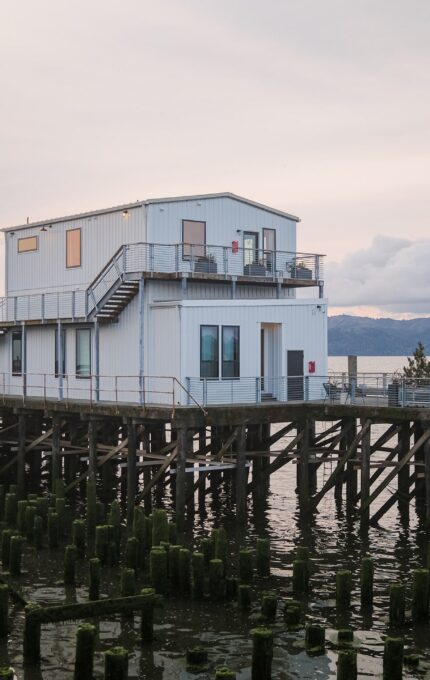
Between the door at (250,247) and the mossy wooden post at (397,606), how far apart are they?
20.6 m

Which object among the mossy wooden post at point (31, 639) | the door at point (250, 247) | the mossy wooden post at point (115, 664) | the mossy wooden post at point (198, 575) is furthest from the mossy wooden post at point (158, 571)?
the door at point (250, 247)

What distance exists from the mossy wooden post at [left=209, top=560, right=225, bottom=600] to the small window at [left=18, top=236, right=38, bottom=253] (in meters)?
24.6

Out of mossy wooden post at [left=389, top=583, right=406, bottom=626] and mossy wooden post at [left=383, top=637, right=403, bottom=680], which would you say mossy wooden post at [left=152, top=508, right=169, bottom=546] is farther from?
mossy wooden post at [left=383, top=637, right=403, bottom=680]

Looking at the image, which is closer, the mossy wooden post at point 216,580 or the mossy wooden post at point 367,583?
the mossy wooden post at point 367,583

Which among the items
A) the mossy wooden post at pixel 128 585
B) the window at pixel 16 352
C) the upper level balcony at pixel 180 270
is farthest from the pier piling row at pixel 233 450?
the mossy wooden post at pixel 128 585

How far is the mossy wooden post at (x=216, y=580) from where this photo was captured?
24250 millimetres

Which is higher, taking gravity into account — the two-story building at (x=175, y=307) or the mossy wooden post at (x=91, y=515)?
the two-story building at (x=175, y=307)

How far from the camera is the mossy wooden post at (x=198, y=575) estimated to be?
24359 millimetres

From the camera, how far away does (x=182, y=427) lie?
34.1 m

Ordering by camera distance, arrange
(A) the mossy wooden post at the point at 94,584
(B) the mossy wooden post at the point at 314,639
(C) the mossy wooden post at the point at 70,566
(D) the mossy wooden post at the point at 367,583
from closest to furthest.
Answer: (B) the mossy wooden post at the point at 314,639 < (D) the mossy wooden post at the point at 367,583 < (A) the mossy wooden post at the point at 94,584 < (C) the mossy wooden post at the point at 70,566

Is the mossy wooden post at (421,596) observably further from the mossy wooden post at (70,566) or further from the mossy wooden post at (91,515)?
the mossy wooden post at (91,515)

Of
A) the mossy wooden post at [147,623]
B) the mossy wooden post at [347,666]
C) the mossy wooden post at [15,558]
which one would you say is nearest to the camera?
the mossy wooden post at [347,666]

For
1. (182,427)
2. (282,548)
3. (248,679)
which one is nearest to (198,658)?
(248,679)

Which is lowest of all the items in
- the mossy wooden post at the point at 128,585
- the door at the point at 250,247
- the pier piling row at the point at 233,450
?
the mossy wooden post at the point at 128,585
